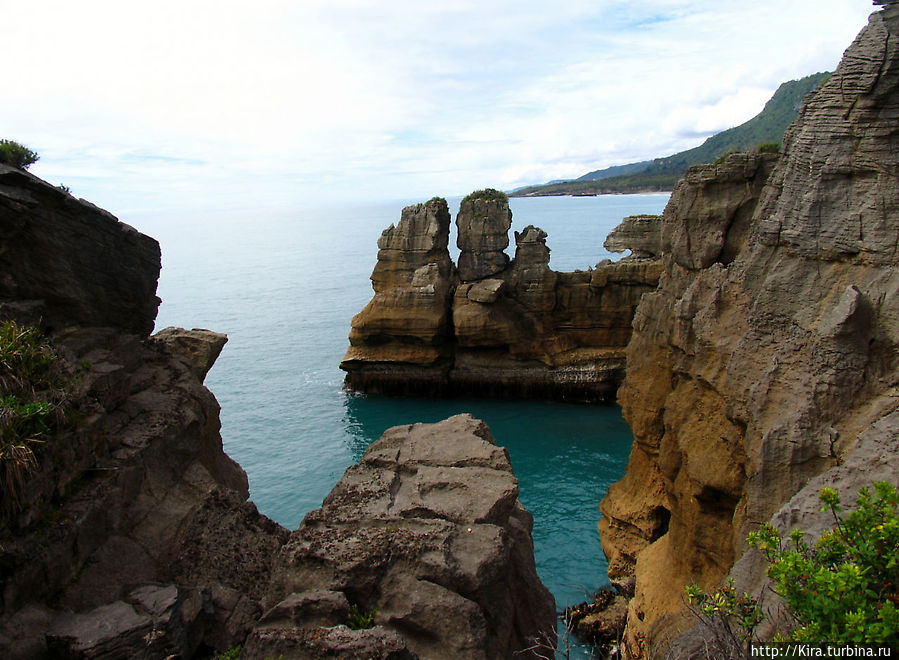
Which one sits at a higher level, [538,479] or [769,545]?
[769,545]

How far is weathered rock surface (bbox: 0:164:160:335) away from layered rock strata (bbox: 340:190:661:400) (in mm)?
28265

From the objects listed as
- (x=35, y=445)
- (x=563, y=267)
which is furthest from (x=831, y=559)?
(x=563, y=267)

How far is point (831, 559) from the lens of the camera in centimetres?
677

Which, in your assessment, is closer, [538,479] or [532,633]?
[532,633]

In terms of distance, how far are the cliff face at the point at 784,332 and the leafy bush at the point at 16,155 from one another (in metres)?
15.3

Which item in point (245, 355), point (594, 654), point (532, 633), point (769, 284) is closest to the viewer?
point (532, 633)

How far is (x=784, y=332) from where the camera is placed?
12.5 meters

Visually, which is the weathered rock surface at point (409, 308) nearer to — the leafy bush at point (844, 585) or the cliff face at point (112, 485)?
the cliff face at point (112, 485)

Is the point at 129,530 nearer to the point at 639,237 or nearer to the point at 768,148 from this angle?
the point at 768,148

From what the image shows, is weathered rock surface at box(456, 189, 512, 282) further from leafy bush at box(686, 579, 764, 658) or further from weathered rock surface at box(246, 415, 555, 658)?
leafy bush at box(686, 579, 764, 658)

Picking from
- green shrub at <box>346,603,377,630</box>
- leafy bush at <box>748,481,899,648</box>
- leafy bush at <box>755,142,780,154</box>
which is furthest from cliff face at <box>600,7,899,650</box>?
green shrub at <box>346,603,377,630</box>

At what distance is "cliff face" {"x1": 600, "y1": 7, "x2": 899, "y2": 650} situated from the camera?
35.9 ft

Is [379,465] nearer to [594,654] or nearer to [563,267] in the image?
[594,654]

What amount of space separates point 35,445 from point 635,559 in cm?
1701
